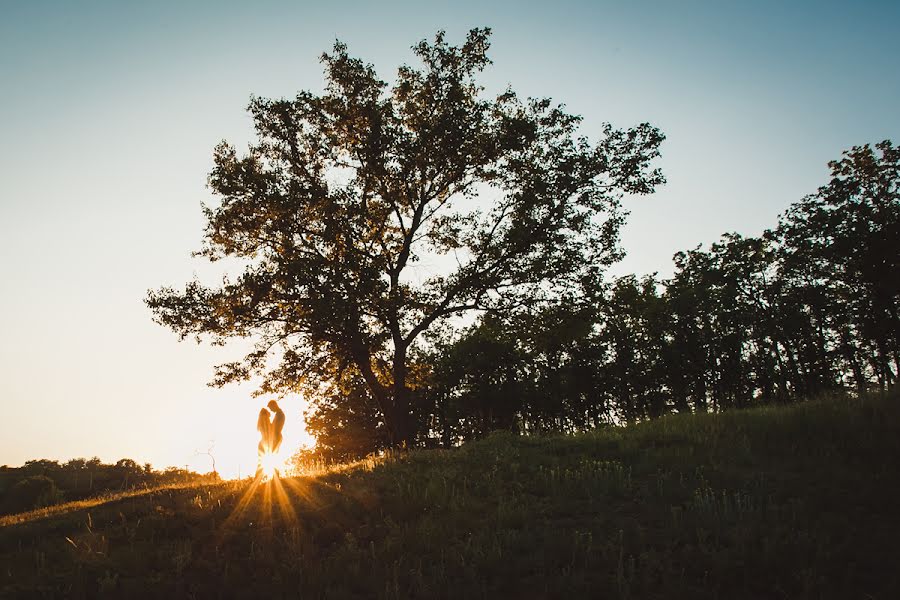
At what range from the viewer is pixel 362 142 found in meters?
17.5

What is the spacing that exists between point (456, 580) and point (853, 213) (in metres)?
40.6

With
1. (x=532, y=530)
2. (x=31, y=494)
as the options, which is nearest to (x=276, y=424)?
(x=532, y=530)

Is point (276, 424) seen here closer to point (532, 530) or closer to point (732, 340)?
point (532, 530)

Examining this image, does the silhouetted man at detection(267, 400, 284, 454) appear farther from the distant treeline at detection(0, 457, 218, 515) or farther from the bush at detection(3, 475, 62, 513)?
the bush at detection(3, 475, 62, 513)

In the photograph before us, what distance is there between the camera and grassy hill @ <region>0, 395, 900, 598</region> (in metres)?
5.49

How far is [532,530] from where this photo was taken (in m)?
6.93

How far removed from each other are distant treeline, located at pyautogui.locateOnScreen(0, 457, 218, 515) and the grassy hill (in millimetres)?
9549

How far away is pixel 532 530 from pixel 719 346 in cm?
4579

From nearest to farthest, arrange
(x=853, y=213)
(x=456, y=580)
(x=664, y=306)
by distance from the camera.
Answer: (x=456, y=580)
(x=853, y=213)
(x=664, y=306)

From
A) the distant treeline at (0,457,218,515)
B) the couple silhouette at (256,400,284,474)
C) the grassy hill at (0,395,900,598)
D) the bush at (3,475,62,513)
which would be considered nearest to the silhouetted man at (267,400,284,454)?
the couple silhouette at (256,400,284,474)

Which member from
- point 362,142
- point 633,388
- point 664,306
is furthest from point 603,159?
point 633,388

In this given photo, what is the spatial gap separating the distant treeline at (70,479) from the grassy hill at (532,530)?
955 centimetres

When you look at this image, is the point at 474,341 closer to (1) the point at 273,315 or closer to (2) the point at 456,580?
(1) the point at 273,315

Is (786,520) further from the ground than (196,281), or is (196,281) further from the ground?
(196,281)
